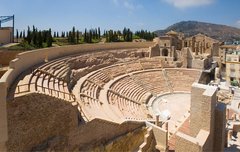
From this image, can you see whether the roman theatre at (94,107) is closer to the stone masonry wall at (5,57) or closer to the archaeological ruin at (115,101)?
the archaeological ruin at (115,101)

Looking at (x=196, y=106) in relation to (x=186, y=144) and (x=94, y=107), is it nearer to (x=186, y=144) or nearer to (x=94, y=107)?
(x=186, y=144)

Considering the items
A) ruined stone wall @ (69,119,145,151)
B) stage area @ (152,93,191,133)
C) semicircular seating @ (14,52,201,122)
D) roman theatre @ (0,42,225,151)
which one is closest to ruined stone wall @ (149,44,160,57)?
semicircular seating @ (14,52,201,122)

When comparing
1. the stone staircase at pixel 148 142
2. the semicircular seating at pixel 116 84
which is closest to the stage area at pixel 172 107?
the semicircular seating at pixel 116 84

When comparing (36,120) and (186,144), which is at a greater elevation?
(36,120)

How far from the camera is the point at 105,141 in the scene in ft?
36.3

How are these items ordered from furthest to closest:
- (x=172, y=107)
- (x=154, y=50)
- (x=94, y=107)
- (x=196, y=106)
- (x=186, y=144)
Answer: (x=154, y=50)
(x=172, y=107)
(x=94, y=107)
(x=196, y=106)
(x=186, y=144)

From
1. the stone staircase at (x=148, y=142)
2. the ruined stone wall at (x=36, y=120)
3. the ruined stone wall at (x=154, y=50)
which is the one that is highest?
the ruined stone wall at (x=154, y=50)

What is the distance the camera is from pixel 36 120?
8.47 metres

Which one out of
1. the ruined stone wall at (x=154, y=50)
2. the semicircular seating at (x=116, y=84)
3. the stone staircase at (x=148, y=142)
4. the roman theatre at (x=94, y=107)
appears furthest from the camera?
the ruined stone wall at (x=154, y=50)

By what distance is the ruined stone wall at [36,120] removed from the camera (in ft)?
25.6

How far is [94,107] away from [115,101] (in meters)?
4.51

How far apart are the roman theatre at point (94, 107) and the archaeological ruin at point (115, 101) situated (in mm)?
34

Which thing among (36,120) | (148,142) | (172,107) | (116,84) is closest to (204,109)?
(148,142)

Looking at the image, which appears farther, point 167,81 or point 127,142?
point 167,81
